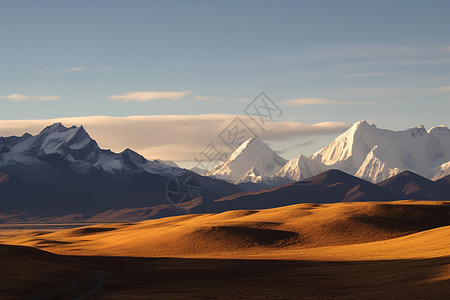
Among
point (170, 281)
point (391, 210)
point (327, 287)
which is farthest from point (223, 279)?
point (391, 210)

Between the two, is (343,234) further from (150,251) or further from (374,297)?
(374,297)

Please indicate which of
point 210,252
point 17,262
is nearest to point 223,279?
point 17,262

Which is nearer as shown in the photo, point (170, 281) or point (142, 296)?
point (142, 296)

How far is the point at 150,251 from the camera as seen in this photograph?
11644 cm

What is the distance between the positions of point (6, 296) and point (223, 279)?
2323 cm

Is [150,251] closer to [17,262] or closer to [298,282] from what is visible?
[17,262]

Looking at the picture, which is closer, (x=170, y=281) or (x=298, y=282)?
(x=298, y=282)

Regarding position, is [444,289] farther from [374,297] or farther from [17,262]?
[17,262]

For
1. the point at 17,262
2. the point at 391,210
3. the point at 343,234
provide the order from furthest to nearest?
the point at 391,210 → the point at 343,234 → the point at 17,262

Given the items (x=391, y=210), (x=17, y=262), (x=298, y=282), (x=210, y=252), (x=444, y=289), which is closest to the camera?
(x=444, y=289)

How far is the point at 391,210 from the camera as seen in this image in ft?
463

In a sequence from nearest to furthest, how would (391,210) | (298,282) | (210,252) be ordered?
(298,282) < (210,252) < (391,210)

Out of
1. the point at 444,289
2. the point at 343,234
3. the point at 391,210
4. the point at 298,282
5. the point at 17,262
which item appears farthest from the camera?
the point at 391,210

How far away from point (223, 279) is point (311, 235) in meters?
55.9
